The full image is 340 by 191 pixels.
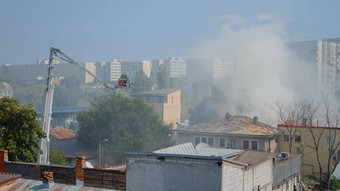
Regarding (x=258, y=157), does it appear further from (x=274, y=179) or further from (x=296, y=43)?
(x=296, y=43)

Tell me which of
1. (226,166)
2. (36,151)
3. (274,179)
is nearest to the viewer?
(226,166)

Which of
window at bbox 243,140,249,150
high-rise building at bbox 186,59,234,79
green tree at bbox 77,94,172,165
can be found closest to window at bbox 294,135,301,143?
window at bbox 243,140,249,150

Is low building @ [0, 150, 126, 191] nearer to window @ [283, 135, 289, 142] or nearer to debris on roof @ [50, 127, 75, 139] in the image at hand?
window @ [283, 135, 289, 142]

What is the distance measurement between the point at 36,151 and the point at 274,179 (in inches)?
546

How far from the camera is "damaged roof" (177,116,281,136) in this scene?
1303 inches

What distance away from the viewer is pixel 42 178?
1357 cm

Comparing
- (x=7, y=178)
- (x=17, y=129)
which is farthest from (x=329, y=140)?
(x=7, y=178)

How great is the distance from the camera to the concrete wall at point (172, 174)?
387 inches

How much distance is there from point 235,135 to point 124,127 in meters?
13.9

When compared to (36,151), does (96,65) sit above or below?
above

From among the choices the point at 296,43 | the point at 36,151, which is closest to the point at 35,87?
the point at 296,43

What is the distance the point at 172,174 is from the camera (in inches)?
417

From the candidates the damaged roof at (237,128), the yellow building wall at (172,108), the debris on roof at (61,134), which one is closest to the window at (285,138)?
the damaged roof at (237,128)

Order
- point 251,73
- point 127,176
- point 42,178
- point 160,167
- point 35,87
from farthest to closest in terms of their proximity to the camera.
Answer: point 35,87 < point 251,73 < point 42,178 < point 127,176 < point 160,167
